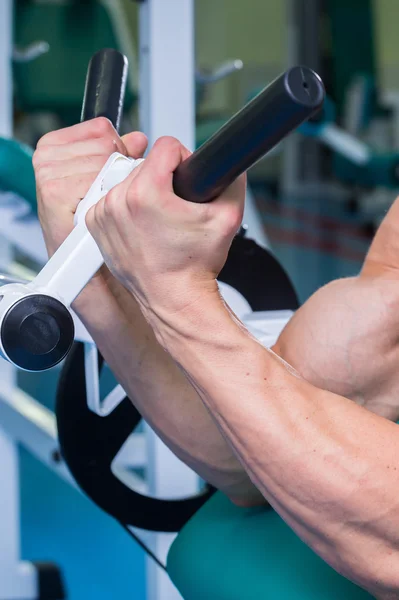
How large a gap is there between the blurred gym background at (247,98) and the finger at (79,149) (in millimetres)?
Result: 1075

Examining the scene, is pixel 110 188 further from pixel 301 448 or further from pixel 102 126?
pixel 301 448

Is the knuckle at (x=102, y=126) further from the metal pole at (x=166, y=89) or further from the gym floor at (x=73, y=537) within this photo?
the gym floor at (x=73, y=537)

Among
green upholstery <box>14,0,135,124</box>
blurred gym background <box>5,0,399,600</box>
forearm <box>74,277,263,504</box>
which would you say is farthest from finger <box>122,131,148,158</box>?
green upholstery <box>14,0,135,124</box>

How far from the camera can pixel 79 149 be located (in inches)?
31.0

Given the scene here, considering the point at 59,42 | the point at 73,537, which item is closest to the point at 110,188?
the point at 73,537

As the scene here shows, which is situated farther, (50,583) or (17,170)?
(50,583)

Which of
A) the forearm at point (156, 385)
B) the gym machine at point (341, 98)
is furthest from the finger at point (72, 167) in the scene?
the gym machine at point (341, 98)

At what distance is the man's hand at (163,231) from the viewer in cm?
59

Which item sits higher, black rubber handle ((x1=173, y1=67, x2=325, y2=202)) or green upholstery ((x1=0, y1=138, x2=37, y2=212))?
black rubber handle ((x1=173, y1=67, x2=325, y2=202))

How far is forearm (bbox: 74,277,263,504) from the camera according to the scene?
80 centimetres

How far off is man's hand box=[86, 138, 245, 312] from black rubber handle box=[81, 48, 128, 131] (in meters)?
0.22

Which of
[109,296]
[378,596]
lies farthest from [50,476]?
[378,596]

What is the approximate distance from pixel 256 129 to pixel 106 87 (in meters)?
0.39

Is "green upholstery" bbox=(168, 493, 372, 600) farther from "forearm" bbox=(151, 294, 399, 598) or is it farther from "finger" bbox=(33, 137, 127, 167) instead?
"finger" bbox=(33, 137, 127, 167)
